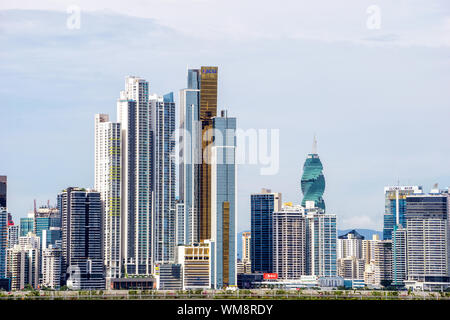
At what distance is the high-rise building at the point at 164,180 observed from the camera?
5134 cm

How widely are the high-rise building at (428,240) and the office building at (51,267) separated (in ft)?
74.1

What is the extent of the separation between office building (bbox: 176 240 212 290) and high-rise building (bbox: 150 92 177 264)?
1.44 m

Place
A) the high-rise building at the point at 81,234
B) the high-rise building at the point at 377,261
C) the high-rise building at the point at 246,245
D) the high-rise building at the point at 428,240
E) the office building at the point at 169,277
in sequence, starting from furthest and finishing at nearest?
the high-rise building at the point at 377,261
the high-rise building at the point at 428,240
the high-rise building at the point at 246,245
the high-rise building at the point at 81,234
the office building at the point at 169,277

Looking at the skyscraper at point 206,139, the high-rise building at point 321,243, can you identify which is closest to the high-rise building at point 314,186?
the high-rise building at point 321,243

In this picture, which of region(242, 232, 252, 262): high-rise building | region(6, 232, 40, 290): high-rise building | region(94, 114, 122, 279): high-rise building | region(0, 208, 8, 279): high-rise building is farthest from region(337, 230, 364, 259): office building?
region(0, 208, 8, 279): high-rise building

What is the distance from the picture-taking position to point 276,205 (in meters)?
54.7

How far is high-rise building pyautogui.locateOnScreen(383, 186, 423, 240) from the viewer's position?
57.2 meters

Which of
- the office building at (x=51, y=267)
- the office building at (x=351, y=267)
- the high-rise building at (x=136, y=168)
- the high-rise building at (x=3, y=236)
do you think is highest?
the high-rise building at (x=136, y=168)

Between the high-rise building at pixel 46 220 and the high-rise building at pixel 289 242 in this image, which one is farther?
the high-rise building at pixel 289 242

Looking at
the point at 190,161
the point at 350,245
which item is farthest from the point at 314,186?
the point at 190,161

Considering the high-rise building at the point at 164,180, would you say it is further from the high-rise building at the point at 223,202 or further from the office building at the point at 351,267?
the office building at the point at 351,267

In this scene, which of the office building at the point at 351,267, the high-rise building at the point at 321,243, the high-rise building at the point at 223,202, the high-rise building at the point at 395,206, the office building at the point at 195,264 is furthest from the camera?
the high-rise building at the point at 395,206
